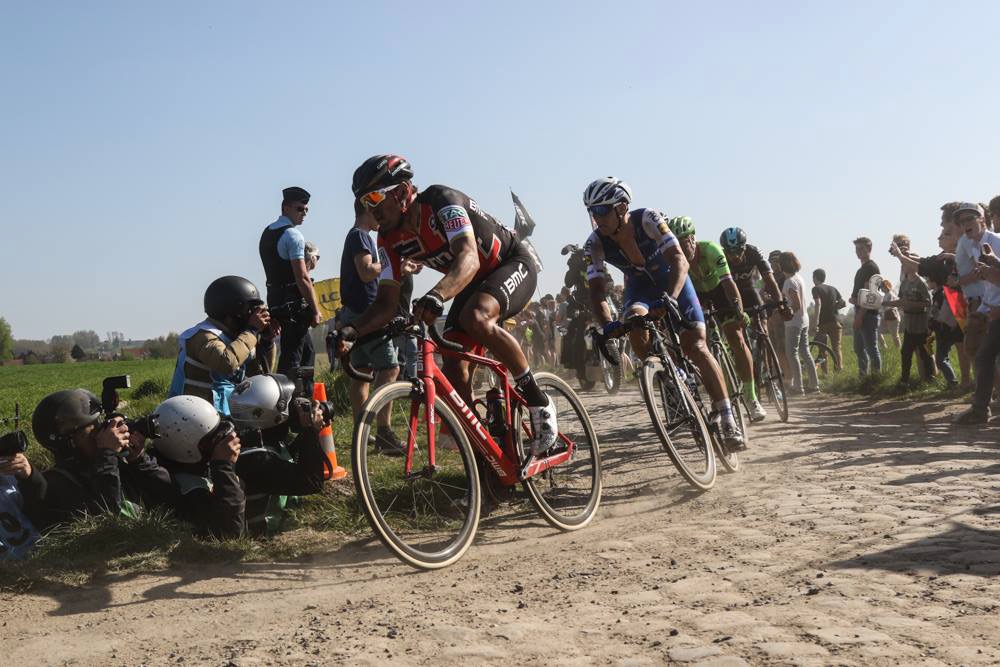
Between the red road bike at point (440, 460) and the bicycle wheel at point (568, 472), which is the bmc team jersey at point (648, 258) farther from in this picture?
the red road bike at point (440, 460)

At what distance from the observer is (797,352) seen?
48.1 ft

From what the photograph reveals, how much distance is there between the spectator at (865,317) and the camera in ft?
48.9

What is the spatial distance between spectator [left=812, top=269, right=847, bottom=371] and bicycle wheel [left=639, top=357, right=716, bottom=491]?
38.2 feet

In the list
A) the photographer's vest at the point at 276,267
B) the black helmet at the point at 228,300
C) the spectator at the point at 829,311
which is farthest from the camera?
the spectator at the point at 829,311

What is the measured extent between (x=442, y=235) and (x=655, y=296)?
297 centimetres

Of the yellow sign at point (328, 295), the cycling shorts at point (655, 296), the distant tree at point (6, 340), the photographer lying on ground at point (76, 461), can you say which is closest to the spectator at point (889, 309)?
the cycling shorts at point (655, 296)

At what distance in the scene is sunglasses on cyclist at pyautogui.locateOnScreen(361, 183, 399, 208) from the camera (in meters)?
5.27

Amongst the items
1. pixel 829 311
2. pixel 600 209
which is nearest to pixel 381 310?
pixel 600 209

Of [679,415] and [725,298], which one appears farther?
[725,298]

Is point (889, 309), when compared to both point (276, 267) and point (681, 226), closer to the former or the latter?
point (681, 226)

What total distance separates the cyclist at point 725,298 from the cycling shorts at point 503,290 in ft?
14.6

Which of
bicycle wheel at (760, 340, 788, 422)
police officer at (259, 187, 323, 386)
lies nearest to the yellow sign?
police officer at (259, 187, 323, 386)

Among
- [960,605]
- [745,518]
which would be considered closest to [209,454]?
[745,518]

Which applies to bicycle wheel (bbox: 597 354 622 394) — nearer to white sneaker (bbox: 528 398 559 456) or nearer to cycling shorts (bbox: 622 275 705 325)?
cycling shorts (bbox: 622 275 705 325)
